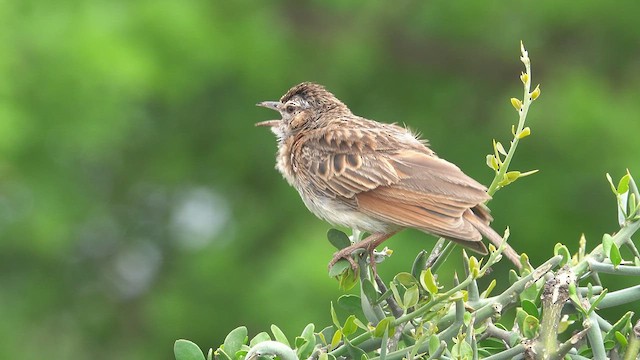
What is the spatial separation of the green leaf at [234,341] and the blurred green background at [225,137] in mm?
7326

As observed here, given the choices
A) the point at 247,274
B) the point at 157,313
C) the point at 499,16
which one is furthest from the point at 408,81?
A: the point at 157,313

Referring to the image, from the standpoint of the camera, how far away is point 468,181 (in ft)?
12.4

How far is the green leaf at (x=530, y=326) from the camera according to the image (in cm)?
229

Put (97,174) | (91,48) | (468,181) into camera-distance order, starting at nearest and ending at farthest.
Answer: (468,181)
(91,48)
(97,174)

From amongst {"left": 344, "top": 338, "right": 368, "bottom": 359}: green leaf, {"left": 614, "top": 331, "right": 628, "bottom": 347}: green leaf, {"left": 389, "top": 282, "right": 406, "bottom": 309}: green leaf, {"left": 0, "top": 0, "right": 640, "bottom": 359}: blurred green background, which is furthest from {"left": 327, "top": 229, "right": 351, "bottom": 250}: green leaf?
{"left": 0, "top": 0, "right": 640, "bottom": 359}: blurred green background

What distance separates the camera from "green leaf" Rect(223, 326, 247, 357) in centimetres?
246

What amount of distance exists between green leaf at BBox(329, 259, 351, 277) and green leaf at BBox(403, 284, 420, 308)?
19.4 inches

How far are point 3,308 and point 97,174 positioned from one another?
1.88 meters

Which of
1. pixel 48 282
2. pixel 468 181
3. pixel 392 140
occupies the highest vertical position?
pixel 48 282

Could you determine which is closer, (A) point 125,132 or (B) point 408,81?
(A) point 125,132

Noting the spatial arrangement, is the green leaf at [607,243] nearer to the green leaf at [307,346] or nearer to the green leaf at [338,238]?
the green leaf at [307,346]

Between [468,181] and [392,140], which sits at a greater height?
[392,140]

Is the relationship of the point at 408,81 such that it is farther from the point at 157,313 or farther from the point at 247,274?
the point at 157,313

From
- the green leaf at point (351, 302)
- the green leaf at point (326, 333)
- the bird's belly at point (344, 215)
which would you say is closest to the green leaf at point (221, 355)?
the green leaf at point (326, 333)
